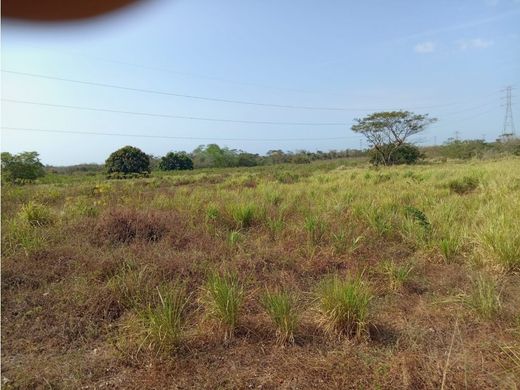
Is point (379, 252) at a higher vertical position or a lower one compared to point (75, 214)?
lower

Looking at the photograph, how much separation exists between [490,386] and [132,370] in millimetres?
2234

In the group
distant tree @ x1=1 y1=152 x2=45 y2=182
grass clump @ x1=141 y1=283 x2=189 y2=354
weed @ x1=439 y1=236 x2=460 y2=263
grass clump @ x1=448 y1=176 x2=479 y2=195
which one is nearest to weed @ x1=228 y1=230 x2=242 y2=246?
grass clump @ x1=141 y1=283 x2=189 y2=354

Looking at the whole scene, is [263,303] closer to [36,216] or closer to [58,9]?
[58,9]

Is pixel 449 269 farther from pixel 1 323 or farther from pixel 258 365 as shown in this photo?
pixel 1 323

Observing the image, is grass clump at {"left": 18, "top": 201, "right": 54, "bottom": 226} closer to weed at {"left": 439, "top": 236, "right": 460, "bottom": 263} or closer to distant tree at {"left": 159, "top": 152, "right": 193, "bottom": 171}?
weed at {"left": 439, "top": 236, "right": 460, "bottom": 263}

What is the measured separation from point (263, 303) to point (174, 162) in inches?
1866

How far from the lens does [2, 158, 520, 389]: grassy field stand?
246 cm

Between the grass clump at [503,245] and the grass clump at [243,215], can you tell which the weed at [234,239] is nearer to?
the grass clump at [243,215]

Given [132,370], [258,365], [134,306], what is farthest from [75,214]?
[258,365]

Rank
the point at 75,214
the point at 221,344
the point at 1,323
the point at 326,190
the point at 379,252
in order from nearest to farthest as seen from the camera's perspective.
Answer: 1. the point at 221,344
2. the point at 1,323
3. the point at 379,252
4. the point at 75,214
5. the point at 326,190

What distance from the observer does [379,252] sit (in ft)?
16.1

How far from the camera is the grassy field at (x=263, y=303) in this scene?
2457mm

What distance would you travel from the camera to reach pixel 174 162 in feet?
161

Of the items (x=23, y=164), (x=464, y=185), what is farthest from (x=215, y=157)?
(x=464, y=185)
